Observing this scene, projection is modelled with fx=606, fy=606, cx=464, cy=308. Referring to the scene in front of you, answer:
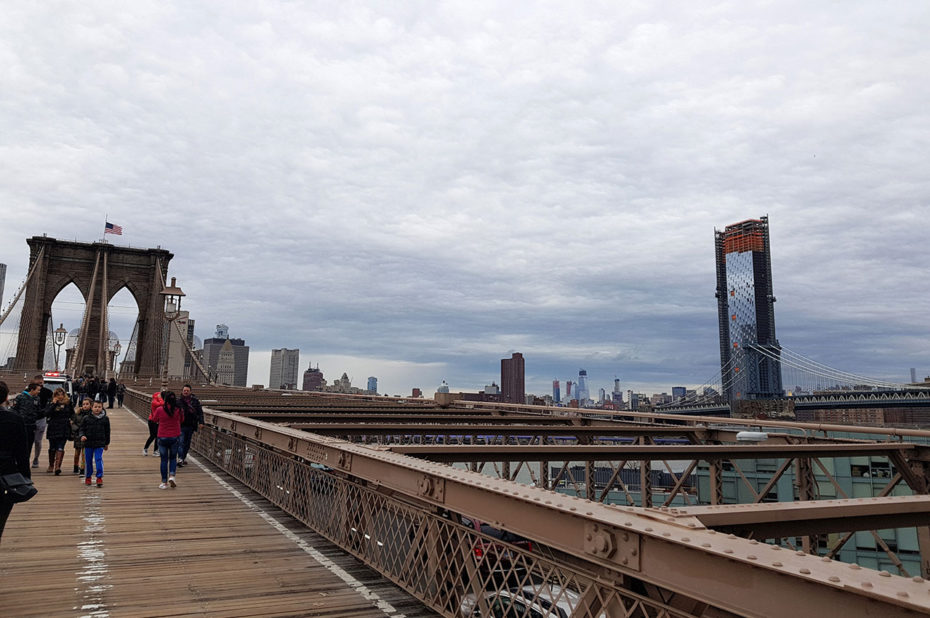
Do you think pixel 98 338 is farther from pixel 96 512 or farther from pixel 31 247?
pixel 96 512

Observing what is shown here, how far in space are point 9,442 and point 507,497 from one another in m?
4.45

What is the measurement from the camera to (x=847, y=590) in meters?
2.29

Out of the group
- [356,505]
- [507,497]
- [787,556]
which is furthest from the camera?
[356,505]

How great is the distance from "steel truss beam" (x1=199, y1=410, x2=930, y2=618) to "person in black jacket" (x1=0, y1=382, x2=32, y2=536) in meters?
3.67

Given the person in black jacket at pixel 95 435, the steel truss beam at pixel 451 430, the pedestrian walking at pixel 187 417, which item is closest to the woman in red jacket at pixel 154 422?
the pedestrian walking at pixel 187 417

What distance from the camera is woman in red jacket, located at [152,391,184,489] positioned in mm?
11508

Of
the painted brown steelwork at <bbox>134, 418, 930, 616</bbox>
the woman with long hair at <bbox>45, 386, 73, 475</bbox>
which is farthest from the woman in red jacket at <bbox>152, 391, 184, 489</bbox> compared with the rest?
the painted brown steelwork at <bbox>134, 418, 930, 616</bbox>

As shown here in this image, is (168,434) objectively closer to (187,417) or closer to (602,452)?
(187,417)

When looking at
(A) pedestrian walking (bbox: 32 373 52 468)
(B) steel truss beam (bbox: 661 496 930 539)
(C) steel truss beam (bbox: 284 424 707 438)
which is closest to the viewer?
(B) steel truss beam (bbox: 661 496 930 539)

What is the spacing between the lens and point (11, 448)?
5340mm

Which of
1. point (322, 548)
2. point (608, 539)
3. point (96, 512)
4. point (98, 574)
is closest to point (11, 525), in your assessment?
point (96, 512)

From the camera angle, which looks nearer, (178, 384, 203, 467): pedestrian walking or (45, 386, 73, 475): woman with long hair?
(45, 386, 73, 475): woman with long hair

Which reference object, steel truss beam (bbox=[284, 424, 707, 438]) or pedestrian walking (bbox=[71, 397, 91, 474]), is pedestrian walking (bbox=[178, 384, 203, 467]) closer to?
pedestrian walking (bbox=[71, 397, 91, 474])

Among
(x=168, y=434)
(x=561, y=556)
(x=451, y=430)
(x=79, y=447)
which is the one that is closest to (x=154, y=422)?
(x=79, y=447)
